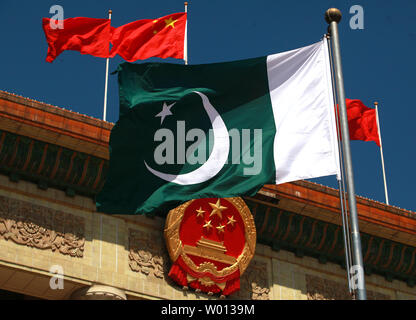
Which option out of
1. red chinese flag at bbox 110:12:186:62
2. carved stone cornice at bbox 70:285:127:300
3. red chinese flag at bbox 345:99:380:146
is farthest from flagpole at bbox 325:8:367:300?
red chinese flag at bbox 345:99:380:146

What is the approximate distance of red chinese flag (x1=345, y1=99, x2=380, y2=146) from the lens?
85.3 feet

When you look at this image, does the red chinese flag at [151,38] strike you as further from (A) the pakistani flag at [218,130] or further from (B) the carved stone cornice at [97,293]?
(A) the pakistani flag at [218,130]

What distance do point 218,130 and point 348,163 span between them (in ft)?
8.73

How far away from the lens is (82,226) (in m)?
20.5

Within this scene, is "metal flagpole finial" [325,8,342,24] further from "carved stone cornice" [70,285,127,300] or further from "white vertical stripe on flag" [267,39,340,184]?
"carved stone cornice" [70,285,127,300]

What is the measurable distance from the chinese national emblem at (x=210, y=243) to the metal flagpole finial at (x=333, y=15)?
875cm

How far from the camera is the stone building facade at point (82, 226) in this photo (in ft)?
64.7

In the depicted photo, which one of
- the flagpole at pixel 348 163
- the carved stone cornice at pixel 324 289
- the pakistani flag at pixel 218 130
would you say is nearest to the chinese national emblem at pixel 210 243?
the carved stone cornice at pixel 324 289

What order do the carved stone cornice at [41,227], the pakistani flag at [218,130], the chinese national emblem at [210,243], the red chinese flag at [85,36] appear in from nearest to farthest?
the pakistani flag at [218,130] < the carved stone cornice at [41,227] < the chinese national emblem at [210,243] < the red chinese flag at [85,36]

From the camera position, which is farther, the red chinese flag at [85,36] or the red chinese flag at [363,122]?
the red chinese flag at [363,122]

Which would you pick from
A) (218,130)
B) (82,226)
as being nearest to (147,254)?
(82,226)

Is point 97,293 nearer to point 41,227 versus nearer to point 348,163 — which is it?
point 41,227

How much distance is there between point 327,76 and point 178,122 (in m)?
2.42

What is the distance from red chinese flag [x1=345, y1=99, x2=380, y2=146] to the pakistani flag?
11.5m
